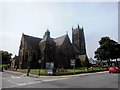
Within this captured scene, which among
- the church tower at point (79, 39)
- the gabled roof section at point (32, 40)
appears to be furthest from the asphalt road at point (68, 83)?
the church tower at point (79, 39)

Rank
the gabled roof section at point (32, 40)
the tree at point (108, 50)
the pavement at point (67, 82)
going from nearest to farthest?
the pavement at point (67, 82)
the gabled roof section at point (32, 40)
the tree at point (108, 50)

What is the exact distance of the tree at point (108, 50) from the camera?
73375 mm

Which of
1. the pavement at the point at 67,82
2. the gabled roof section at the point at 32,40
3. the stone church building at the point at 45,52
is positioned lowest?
the pavement at the point at 67,82

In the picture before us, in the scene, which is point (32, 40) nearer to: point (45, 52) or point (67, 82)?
point (45, 52)

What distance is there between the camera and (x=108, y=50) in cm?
7369

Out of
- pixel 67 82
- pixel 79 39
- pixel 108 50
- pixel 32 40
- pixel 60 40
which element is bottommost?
pixel 67 82

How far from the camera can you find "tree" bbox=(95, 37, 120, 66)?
73375 mm

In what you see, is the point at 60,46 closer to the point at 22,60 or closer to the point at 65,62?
the point at 65,62

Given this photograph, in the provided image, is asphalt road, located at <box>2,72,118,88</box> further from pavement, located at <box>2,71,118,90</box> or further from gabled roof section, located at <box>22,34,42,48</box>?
gabled roof section, located at <box>22,34,42,48</box>

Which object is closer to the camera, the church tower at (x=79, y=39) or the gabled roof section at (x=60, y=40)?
the gabled roof section at (x=60, y=40)

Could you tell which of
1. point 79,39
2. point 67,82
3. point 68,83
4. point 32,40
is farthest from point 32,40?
point 68,83

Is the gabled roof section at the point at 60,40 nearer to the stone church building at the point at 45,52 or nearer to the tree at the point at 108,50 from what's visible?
the stone church building at the point at 45,52

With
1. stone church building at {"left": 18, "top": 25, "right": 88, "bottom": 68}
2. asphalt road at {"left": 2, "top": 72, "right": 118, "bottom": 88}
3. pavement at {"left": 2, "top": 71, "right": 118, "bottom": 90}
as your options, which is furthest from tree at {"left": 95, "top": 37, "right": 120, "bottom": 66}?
asphalt road at {"left": 2, "top": 72, "right": 118, "bottom": 88}

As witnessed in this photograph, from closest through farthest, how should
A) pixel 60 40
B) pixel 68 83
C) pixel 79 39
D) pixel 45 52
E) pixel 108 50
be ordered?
pixel 68 83 → pixel 45 52 → pixel 108 50 → pixel 60 40 → pixel 79 39
